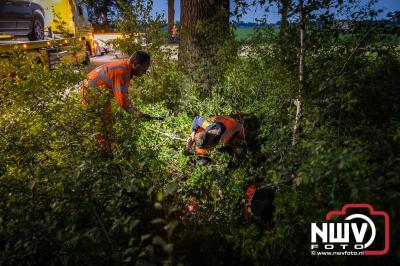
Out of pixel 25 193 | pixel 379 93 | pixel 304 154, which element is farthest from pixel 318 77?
pixel 25 193

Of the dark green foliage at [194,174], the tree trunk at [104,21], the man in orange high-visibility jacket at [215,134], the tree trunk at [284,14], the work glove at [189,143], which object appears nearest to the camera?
the dark green foliage at [194,174]

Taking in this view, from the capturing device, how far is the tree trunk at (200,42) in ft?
20.0

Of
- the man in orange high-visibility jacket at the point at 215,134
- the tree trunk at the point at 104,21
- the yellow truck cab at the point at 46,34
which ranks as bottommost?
the man in orange high-visibility jacket at the point at 215,134

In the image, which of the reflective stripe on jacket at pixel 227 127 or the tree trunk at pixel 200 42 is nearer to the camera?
the reflective stripe on jacket at pixel 227 127

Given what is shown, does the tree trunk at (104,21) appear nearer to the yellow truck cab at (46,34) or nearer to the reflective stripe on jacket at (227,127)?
the yellow truck cab at (46,34)

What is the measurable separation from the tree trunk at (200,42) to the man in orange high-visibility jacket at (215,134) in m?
2.23

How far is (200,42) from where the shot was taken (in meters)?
6.43

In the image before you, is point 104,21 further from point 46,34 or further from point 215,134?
point 215,134

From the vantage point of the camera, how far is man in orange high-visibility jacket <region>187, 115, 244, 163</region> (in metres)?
3.80

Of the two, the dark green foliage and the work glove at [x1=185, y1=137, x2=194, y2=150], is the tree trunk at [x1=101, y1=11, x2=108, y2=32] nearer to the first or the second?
the dark green foliage

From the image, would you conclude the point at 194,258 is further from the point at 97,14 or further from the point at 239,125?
the point at 97,14

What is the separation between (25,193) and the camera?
2324 mm

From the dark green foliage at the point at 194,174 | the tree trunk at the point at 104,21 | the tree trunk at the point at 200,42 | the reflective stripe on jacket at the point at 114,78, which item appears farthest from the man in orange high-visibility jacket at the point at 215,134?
the tree trunk at the point at 104,21

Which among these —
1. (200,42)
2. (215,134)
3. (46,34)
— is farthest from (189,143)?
(46,34)
